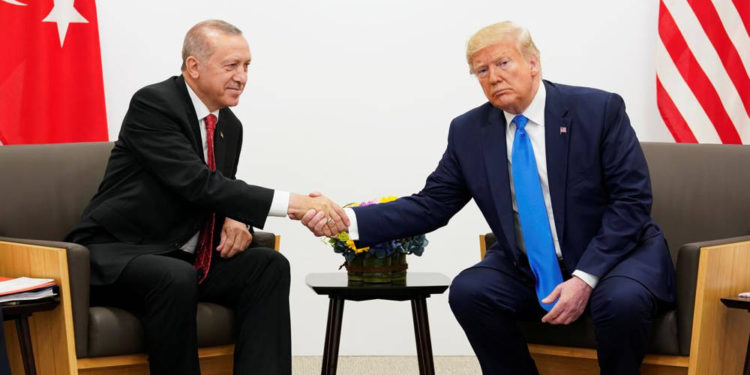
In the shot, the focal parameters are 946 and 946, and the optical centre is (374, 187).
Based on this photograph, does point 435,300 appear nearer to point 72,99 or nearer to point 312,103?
point 312,103

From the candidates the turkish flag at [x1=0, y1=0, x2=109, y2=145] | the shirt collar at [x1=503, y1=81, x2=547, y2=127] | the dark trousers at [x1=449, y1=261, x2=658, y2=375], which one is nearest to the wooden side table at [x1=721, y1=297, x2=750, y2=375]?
the dark trousers at [x1=449, y1=261, x2=658, y2=375]

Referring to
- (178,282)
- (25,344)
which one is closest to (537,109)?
(178,282)

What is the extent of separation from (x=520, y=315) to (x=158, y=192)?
4.15 feet

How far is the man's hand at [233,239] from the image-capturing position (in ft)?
10.6

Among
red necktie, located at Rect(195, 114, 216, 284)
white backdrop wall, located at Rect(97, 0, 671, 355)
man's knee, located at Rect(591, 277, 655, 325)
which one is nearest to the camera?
man's knee, located at Rect(591, 277, 655, 325)

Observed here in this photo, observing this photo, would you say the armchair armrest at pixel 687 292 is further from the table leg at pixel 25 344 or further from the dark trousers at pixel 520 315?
the table leg at pixel 25 344

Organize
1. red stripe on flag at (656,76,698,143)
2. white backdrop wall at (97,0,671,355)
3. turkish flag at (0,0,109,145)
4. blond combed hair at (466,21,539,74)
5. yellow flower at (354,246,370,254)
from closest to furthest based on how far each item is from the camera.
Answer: blond combed hair at (466,21,539,74) < yellow flower at (354,246,370,254) < turkish flag at (0,0,109,145) < red stripe on flag at (656,76,698,143) < white backdrop wall at (97,0,671,355)

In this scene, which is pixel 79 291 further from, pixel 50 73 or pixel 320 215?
pixel 50 73

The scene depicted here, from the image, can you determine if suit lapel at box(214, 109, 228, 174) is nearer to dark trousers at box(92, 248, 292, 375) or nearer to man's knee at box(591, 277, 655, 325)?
dark trousers at box(92, 248, 292, 375)

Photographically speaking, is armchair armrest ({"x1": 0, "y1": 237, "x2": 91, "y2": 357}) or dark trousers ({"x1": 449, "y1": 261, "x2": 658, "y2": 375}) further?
armchair armrest ({"x1": 0, "y1": 237, "x2": 91, "y2": 357})

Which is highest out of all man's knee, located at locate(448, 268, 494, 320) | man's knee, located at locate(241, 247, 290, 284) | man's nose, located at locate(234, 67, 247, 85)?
man's nose, located at locate(234, 67, 247, 85)

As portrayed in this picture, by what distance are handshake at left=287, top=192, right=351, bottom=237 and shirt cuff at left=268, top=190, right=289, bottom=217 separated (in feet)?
0.09

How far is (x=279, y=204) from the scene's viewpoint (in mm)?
3275

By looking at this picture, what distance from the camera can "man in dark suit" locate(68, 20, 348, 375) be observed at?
2.93 metres
